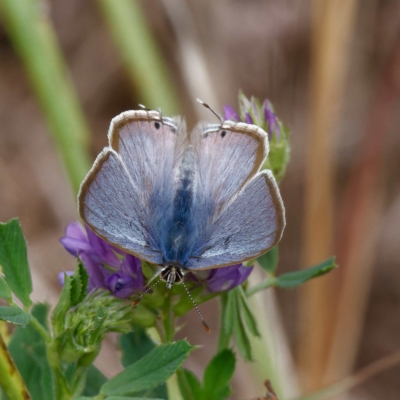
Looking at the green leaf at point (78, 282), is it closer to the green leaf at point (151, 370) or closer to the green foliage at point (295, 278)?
the green leaf at point (151, 370)

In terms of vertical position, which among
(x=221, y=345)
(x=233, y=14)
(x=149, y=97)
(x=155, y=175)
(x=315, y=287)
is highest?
(x=233, y=14)

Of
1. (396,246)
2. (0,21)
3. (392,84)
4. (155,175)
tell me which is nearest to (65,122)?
(155,175)

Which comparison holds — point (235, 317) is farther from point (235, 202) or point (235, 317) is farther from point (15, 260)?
point (15, 260)

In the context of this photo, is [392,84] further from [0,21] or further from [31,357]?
[0,21]

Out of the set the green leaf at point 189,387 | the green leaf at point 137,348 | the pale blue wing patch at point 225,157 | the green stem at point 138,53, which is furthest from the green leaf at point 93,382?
the green stem at point 138,53

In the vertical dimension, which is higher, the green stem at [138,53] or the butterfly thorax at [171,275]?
the green stem at [138,53]

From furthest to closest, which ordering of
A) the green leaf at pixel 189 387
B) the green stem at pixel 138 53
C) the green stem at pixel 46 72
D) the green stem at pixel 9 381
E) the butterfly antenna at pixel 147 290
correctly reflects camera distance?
the green stem at pixel 138 53 → the green stem at pixel 46 72 → the green leaf at pixel 189 387 → the butterfly antenna at pixel 147 290 → the green stem at pixel 9 381

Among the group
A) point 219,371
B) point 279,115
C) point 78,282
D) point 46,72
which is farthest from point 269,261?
point 46,72
